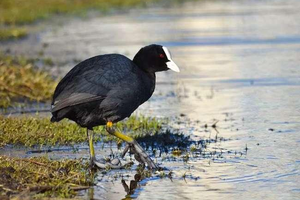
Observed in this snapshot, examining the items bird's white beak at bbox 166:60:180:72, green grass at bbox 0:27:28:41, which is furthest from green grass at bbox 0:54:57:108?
green grass at bbox 0:27:28:41

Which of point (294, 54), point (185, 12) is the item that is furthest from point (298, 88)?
point (185, 12)

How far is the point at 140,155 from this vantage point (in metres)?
7.86

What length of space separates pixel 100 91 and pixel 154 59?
2.71 ft

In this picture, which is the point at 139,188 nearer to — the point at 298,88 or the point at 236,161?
the point at 236,161

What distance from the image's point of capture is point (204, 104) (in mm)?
12133

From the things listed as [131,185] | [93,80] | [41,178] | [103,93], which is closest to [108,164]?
[131,185]

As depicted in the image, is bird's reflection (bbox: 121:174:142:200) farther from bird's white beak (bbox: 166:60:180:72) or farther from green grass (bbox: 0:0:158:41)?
green grass (bbox: 0:0:158:41)

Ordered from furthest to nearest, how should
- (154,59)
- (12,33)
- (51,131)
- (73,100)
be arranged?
(12,33)
(51,131)
(154,59)
(73,100)

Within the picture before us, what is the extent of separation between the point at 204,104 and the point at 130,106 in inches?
175

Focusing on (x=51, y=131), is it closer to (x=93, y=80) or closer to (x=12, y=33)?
(x=93, y=80)

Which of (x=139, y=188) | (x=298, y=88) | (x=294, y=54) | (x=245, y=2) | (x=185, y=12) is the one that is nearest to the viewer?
(x=139, y=188)

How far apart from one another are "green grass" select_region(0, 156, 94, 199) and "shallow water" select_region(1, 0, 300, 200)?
6.9 inches

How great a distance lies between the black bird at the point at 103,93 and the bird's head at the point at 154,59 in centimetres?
15

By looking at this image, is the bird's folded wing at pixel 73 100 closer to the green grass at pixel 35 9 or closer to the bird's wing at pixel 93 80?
the bird's wing at pixel 93 80
